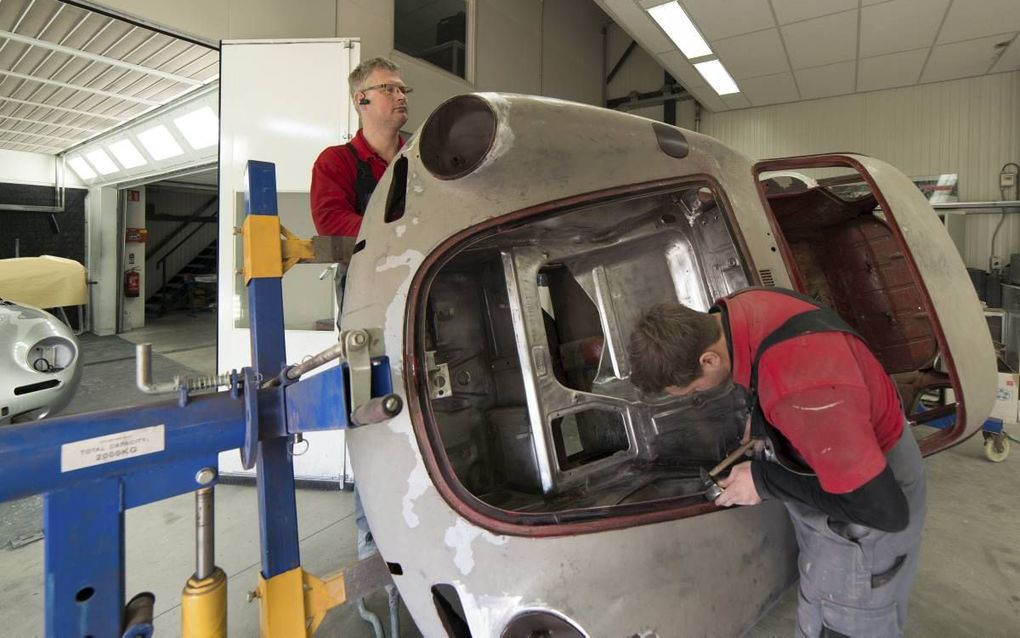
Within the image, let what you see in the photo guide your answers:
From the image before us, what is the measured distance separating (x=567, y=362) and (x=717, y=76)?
6162mm

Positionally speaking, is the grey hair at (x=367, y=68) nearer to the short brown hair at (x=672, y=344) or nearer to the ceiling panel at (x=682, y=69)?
the short brown hair at (x=672, y=344)

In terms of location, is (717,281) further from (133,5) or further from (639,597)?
(133,5)

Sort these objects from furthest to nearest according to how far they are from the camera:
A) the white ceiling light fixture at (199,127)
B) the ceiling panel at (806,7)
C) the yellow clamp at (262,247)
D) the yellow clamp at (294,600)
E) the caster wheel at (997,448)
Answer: the white ceiling light fixture at (199,127) < the ceiling panel at (806,7) < the caster wheel at (997,448) < the yellow clamp at (262,247) < the yellow clamp at (294,600)

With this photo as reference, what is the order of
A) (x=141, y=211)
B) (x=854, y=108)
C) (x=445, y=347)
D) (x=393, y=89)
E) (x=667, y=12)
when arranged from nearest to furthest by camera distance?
(x=445, y=347)
(x=393, y=89)
(x=667, y=12)
(x=854, y=108)
(x=141, y=211)

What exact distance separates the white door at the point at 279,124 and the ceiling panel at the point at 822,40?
14.9ft

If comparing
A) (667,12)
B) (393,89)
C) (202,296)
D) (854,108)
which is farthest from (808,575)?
(202,296)

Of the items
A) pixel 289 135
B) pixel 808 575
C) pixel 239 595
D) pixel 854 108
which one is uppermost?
pixel 854 108

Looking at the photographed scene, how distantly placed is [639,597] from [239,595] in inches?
66.4

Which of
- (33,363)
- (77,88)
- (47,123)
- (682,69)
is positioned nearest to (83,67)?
(77,88)

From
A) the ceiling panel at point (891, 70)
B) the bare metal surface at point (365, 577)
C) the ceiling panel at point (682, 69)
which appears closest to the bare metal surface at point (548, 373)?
the bare metal surface at point (365, 577)

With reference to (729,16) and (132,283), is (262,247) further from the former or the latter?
(132,283)

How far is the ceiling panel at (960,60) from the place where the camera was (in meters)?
5.35

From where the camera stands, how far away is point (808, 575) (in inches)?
53.3

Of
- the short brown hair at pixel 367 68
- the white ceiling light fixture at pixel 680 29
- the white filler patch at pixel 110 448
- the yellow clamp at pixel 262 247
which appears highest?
the white ceiling light fixture at pixel 680 29
